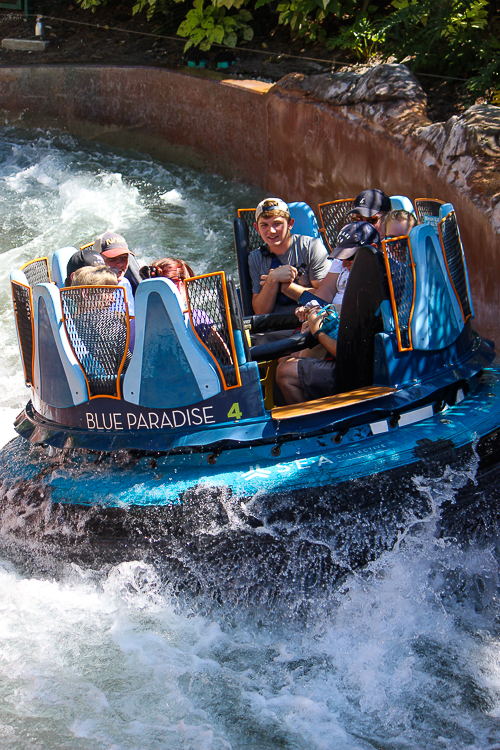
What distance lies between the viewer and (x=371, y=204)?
13.4ft

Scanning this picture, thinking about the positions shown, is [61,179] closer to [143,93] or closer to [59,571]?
[143,93]

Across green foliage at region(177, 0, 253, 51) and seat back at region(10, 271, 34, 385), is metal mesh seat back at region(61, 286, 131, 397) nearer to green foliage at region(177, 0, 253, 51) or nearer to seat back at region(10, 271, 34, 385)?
seat back at region(10, 271, 34, 385)

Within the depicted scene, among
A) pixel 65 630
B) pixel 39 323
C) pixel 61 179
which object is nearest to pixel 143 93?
pixel 61 179

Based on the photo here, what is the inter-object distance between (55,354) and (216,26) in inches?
346

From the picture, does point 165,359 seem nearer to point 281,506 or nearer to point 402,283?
point 281,506

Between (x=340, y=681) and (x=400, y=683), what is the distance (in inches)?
9.9

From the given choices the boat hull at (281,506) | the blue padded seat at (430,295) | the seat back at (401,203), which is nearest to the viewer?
the boat hull at (281,506)

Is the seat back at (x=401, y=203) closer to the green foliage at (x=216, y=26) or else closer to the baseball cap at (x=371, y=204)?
the baseball cap at (x=371, y=204)

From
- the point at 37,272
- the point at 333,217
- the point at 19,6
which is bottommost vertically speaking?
the point at 37,272

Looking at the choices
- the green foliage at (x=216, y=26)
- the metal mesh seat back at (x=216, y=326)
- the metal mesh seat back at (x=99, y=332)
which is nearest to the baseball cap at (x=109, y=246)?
the metal mesh seat back at (x=99, y=332)

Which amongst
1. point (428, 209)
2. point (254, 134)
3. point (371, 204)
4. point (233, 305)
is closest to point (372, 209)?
point (371, 204)

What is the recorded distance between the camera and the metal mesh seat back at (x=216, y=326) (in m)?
3.02

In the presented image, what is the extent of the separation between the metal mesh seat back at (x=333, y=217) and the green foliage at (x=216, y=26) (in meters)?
6.47

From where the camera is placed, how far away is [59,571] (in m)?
3.22
